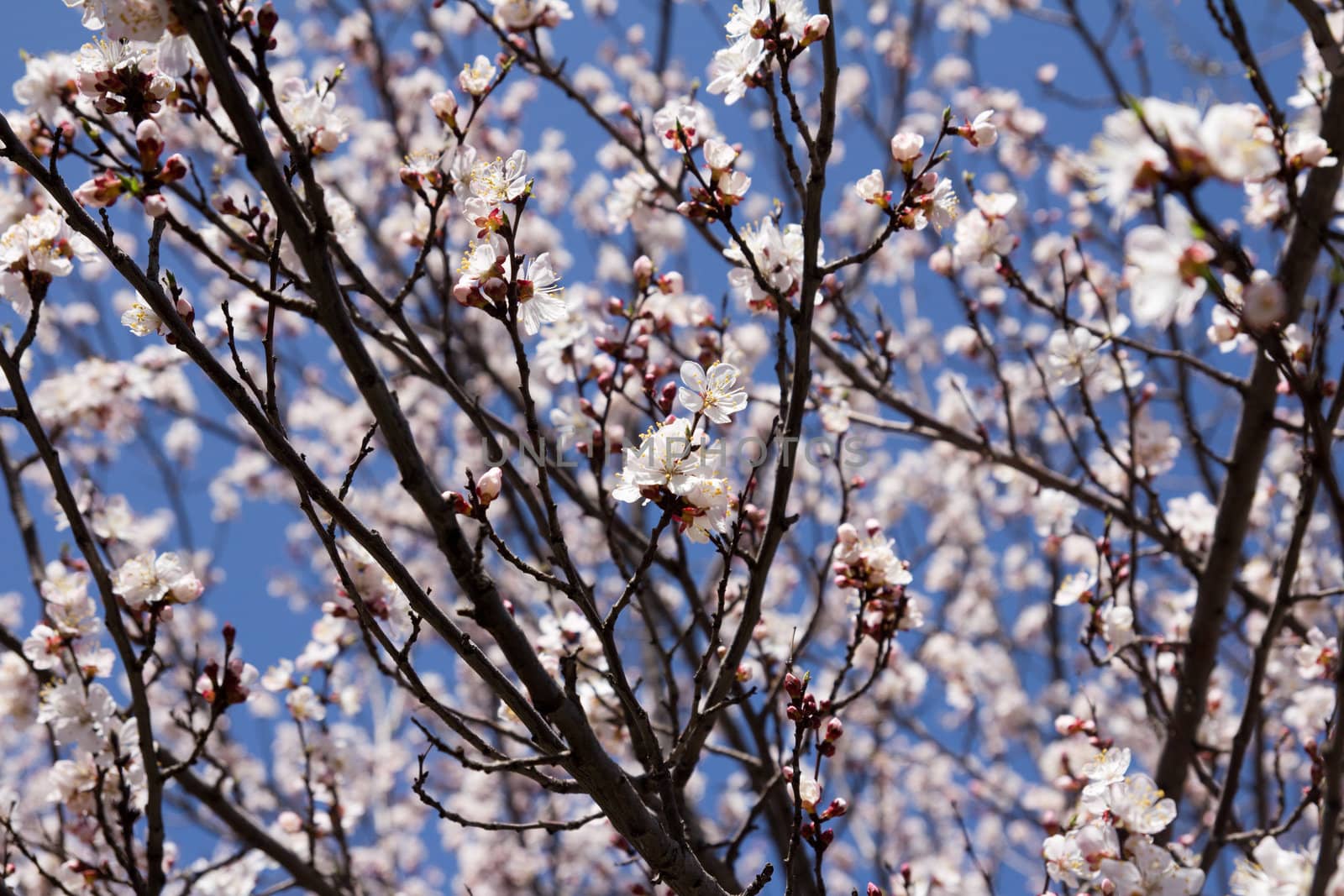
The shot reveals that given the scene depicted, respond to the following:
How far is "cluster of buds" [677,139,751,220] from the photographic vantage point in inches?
84.9

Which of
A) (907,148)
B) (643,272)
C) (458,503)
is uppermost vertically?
(643,272)

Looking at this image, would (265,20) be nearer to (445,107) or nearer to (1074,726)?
(445,107)

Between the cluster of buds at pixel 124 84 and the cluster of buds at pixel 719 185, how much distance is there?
3.48ft

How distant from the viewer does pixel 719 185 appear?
2.22 meters

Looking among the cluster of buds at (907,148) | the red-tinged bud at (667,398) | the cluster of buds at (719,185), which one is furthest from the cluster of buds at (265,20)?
the cluster of buds at (907,148)

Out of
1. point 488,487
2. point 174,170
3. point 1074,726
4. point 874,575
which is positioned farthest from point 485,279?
point 1074,726

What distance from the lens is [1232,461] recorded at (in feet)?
9.82

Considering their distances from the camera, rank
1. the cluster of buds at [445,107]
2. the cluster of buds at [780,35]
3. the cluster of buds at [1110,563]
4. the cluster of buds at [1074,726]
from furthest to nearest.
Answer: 1. the cluster of buds at [1110,563]
2. the cluster of buds at [1074,726]
3. the cluster of buds at [445,107]
4. the cluster of buds at [780,35]

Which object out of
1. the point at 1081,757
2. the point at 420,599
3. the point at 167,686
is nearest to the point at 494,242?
the point at 420,599

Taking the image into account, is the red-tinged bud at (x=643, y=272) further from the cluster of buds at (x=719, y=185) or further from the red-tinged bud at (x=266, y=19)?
the red-tinged bud at (x=266, y=19)

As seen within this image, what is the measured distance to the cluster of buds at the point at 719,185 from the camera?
2156 millimetres

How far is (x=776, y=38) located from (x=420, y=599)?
1289 millimetres

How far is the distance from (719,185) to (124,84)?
1193mm

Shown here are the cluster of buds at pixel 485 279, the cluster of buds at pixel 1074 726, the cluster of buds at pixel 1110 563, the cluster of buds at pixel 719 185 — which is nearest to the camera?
the cluster of buds at pixel 485 279
